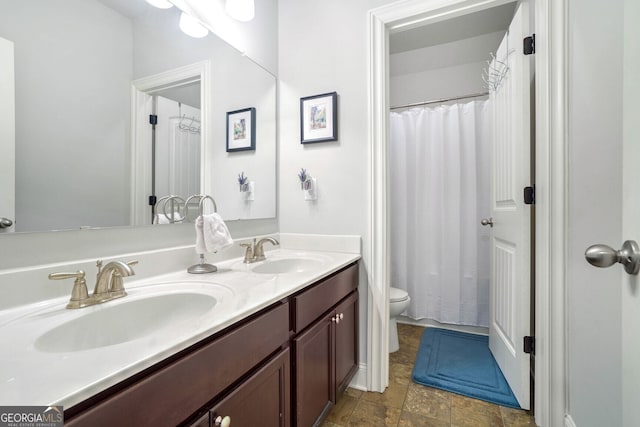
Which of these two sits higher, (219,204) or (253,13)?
(253,13)

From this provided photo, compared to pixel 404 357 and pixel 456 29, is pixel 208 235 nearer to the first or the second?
pixel 404 357

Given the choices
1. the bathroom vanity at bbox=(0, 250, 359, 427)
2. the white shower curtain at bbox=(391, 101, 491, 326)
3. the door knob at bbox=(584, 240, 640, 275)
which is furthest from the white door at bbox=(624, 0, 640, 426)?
the white shower curtain at bbox=(391, 101, 491, 326)

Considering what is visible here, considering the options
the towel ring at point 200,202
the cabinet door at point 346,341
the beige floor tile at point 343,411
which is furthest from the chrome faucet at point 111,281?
the beige floor tile at point 343,411

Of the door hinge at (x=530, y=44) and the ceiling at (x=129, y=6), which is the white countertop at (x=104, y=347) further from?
the door hinge at (x=530, y=44)

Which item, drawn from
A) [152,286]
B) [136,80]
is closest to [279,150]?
[136,80]

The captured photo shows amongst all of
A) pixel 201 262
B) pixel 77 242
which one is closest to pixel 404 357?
pixel 201 262

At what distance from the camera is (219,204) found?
1.44m

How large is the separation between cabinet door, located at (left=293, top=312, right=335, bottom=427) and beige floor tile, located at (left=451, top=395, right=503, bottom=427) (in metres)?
0.63

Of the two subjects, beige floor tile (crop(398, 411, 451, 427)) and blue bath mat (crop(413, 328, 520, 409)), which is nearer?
beige floor tile (crop(398, 411, 451, 427))

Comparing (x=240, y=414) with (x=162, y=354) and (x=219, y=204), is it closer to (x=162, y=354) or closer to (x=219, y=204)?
(x=162, y=354)

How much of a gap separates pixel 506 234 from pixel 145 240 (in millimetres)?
1795

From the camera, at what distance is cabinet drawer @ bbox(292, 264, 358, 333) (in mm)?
998

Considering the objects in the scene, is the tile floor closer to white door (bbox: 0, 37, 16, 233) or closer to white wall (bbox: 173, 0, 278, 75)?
white door (bbox: 0, 37, 16, 233)

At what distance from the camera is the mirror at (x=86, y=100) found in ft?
2.65
